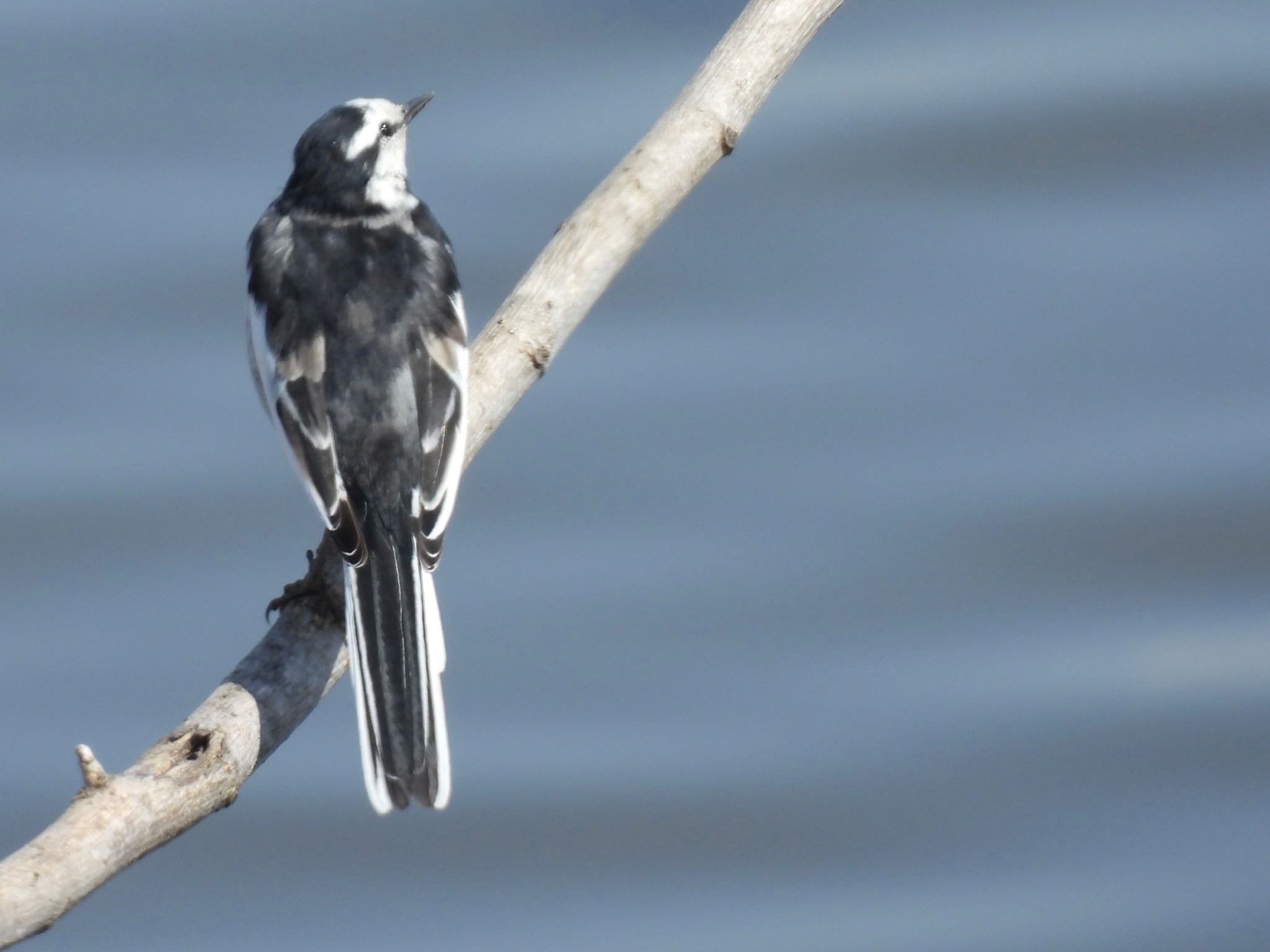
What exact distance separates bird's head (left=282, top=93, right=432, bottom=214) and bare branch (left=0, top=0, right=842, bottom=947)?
107 centimetres

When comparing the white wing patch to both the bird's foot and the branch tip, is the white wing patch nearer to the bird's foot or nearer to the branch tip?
the bird's foot

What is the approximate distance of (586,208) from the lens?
4.82m

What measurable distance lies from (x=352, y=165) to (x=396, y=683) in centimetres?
206

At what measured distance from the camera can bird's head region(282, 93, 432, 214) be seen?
5.71 m

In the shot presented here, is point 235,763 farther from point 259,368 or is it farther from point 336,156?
point 336,156

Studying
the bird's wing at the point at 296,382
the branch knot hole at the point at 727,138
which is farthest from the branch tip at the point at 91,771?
the branch knot hole at the point at 727,138

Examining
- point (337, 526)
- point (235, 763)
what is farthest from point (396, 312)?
point (235, 763)

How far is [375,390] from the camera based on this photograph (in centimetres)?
493

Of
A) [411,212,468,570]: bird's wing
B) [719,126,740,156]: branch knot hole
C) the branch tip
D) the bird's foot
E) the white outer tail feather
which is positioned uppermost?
[719,126,740,156]: branch knot hole

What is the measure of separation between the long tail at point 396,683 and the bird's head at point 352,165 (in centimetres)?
159

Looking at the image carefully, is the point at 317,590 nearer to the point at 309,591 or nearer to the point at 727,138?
the point at 309,591

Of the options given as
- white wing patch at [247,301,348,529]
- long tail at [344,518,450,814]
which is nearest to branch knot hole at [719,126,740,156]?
white wing patch at [247,301,348,529]

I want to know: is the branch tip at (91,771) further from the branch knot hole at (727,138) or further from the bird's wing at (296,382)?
the branch knot hole at (727,138)

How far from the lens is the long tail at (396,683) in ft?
13.8
